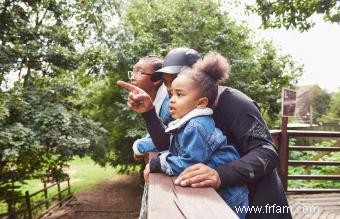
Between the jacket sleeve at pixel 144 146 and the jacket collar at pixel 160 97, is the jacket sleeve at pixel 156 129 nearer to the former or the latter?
the jacket sleeve at pixel 144 146

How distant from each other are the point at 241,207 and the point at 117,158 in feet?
36.3

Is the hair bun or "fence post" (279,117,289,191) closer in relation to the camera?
the hair bun

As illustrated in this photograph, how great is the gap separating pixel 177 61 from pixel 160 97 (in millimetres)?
277

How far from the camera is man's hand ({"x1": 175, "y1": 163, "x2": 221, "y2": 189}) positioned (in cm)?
118

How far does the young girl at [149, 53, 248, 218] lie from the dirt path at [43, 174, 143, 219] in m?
10.00

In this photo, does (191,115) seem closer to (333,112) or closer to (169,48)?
(169,48)

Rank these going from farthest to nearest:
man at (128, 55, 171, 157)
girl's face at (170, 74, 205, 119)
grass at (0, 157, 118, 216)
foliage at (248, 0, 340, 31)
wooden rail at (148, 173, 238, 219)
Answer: grass at (0, 157, 118, 216) → foliage at (248, 0, 340, 31) → man at (128, 55, 171, 157) → girl's face at (170, 74, 205, 119) → wooden rail at (148, 173, 238, 219)

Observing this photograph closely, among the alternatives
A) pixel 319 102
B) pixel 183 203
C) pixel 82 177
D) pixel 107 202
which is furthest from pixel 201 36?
pixel 319 102

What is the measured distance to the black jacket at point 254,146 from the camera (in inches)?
56.7

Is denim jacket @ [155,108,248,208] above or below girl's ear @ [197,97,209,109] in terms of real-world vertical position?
below

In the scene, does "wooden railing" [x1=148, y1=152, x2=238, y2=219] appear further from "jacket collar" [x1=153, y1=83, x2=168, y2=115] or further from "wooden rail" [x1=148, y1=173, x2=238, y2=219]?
"jacket collar" [x1=153, y1=83, x2=168, y2=115]

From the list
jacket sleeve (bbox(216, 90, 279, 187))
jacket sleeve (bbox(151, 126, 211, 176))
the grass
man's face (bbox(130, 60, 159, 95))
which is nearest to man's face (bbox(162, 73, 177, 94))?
man's face (bbox(130, 60, 159, 95))

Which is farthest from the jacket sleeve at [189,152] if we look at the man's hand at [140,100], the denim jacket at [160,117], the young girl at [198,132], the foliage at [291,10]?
the foliage at [291,10]

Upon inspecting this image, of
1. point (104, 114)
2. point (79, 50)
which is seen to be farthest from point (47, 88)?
point (104, 114)
